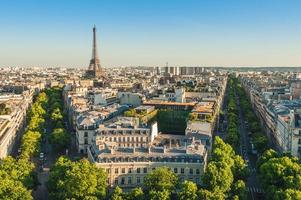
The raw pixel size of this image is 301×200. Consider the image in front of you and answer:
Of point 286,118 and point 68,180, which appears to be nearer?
point 68,180

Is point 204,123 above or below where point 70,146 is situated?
above

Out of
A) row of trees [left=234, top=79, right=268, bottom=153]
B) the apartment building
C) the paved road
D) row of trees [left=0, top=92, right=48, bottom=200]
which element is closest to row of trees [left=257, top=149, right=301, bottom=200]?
the paved road

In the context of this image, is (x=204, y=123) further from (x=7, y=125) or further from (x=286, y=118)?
(x=7, y=125)

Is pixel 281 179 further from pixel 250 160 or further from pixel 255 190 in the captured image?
pixel 250 160

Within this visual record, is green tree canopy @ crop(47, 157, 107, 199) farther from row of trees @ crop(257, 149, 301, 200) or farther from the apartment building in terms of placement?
row of trees @ crop(257, 149, 301, 200)

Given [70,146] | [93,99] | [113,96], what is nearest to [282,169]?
[70,146]

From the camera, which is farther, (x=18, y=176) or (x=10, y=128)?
(x=10, y=128)

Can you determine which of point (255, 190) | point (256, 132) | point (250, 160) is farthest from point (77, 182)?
point (256, 132)

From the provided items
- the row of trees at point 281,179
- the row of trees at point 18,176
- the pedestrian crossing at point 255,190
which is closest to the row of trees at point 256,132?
the pedestrian crossing at point 255,190
